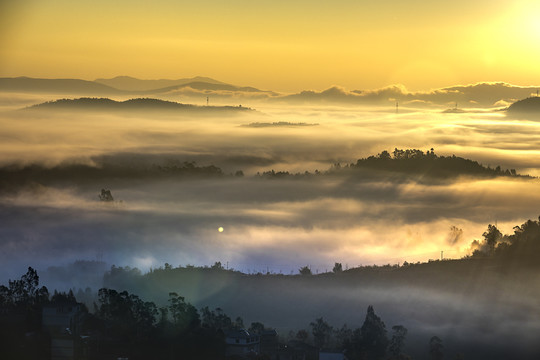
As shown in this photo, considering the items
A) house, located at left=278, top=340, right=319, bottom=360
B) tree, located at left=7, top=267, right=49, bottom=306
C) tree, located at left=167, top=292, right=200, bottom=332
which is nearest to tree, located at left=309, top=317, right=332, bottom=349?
house, located at left=278, top=340, right=319, bottom=360

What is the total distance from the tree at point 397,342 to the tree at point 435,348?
4.27 metres

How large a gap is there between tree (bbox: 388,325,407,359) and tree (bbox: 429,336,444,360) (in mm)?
4271

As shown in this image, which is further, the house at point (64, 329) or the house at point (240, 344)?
the house at point (240, 344)

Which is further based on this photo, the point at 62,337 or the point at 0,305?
the point at 0,305

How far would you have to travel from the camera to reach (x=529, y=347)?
15225 cm

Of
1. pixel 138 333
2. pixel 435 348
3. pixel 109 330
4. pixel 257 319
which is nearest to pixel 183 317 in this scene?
pixel 138 333

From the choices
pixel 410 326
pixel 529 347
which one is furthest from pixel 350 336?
pixel 529 347

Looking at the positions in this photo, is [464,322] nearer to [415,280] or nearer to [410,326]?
[410,326]

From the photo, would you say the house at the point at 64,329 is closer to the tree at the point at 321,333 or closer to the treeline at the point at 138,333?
the treeline at the point at 138,333

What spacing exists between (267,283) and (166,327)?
7321cm

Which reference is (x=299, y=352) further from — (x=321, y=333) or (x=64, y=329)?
(x=64, y=329)

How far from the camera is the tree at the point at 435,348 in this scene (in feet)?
467

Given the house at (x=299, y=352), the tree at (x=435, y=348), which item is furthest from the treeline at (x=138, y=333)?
the house at (x=299, y=352)

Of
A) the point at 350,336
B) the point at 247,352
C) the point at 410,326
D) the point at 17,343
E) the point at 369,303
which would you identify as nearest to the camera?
the point at 17,343
